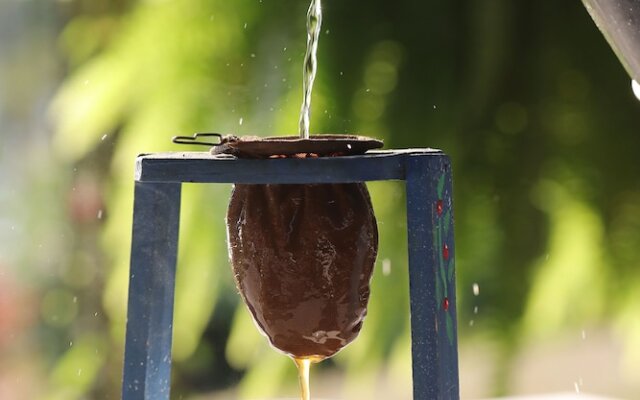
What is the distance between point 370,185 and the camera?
65.4 inches

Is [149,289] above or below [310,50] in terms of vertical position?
below

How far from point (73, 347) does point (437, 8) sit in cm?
90

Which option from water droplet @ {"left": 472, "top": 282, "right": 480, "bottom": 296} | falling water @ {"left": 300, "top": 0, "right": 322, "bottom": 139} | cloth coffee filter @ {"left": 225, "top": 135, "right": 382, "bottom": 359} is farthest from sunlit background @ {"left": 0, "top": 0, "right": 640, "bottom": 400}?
cloth coffee filter @ {"left": 225, "top": 135, "right": 382, "bottom": 359}

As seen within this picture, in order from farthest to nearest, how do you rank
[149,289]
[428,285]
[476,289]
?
[476,289] → [149,289] → [428,285]

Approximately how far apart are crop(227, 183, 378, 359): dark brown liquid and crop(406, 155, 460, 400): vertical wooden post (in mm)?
58

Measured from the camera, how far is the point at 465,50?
1622 millimetres

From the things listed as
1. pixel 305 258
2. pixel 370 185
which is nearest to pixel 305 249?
pixel 305 258

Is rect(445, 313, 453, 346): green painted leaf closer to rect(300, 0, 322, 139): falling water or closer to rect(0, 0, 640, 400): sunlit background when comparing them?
rect(300, 0, 322, 139): falling water

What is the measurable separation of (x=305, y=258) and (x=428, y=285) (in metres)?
0.10

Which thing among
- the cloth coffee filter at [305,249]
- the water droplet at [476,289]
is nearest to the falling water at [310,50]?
the cloth coffee filter at [305,249]

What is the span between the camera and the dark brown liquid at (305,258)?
0.74 m

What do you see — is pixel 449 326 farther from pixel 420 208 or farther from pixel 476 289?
pixel 476 289

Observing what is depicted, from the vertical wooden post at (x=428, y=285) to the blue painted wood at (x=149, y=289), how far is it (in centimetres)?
24

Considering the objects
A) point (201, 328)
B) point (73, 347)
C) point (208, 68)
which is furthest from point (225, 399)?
point (208, 68)
